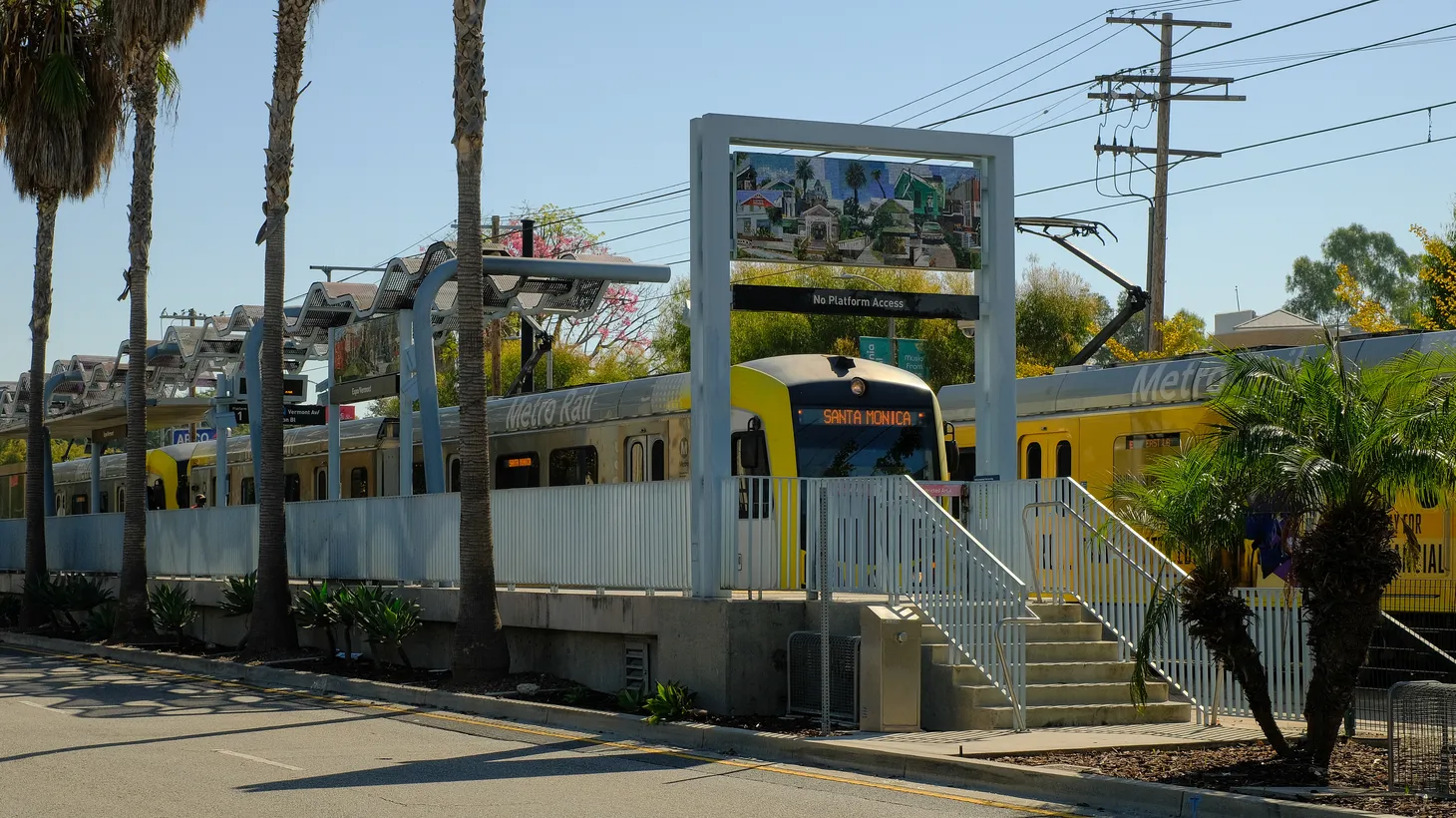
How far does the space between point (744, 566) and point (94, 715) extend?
6642 mm

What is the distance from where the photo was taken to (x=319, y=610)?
71.4ft

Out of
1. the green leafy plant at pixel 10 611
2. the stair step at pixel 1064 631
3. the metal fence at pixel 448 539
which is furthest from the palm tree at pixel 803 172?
the green leafy plant at pixel 10 611

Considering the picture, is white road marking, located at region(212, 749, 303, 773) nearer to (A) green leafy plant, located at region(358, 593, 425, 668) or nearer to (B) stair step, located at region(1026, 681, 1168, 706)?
(B) stair step, located at region(1026, 681, 1168, 706)

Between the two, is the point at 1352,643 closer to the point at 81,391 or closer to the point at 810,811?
the point at 810,811

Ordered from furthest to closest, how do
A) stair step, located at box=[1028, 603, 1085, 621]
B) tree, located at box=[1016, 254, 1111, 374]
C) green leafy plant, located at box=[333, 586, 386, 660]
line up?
1. tree, located at box=[1016, 254, 1111, 374]
2. green leafy plant, located at box=[333, 586, 386, 660]
3. stair step, located at box=[1028, 603, 1085, 621]

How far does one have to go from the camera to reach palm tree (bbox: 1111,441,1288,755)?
11.6m

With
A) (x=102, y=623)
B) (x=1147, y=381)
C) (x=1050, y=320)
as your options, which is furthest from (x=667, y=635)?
(x=1050, y=320)

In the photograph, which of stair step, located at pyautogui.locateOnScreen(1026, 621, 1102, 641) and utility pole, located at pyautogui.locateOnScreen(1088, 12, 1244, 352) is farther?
utility pole, located at pyautogui.locateOnScreen(1088, 12, 1244, 352)

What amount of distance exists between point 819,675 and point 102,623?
16.8 m

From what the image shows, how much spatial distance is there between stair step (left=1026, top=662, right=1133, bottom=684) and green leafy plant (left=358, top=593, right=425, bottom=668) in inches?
331

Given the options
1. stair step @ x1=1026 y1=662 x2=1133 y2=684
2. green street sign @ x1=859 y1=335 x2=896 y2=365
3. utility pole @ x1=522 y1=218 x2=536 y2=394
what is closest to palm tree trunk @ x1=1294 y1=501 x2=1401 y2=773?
stair step @ x1=1026 y1=662 x2=1133 y2=684

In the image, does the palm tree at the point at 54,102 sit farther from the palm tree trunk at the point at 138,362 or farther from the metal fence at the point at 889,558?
Result: the metal fence at the point at 889,558

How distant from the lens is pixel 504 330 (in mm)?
62969

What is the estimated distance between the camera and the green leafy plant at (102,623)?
27.5m
